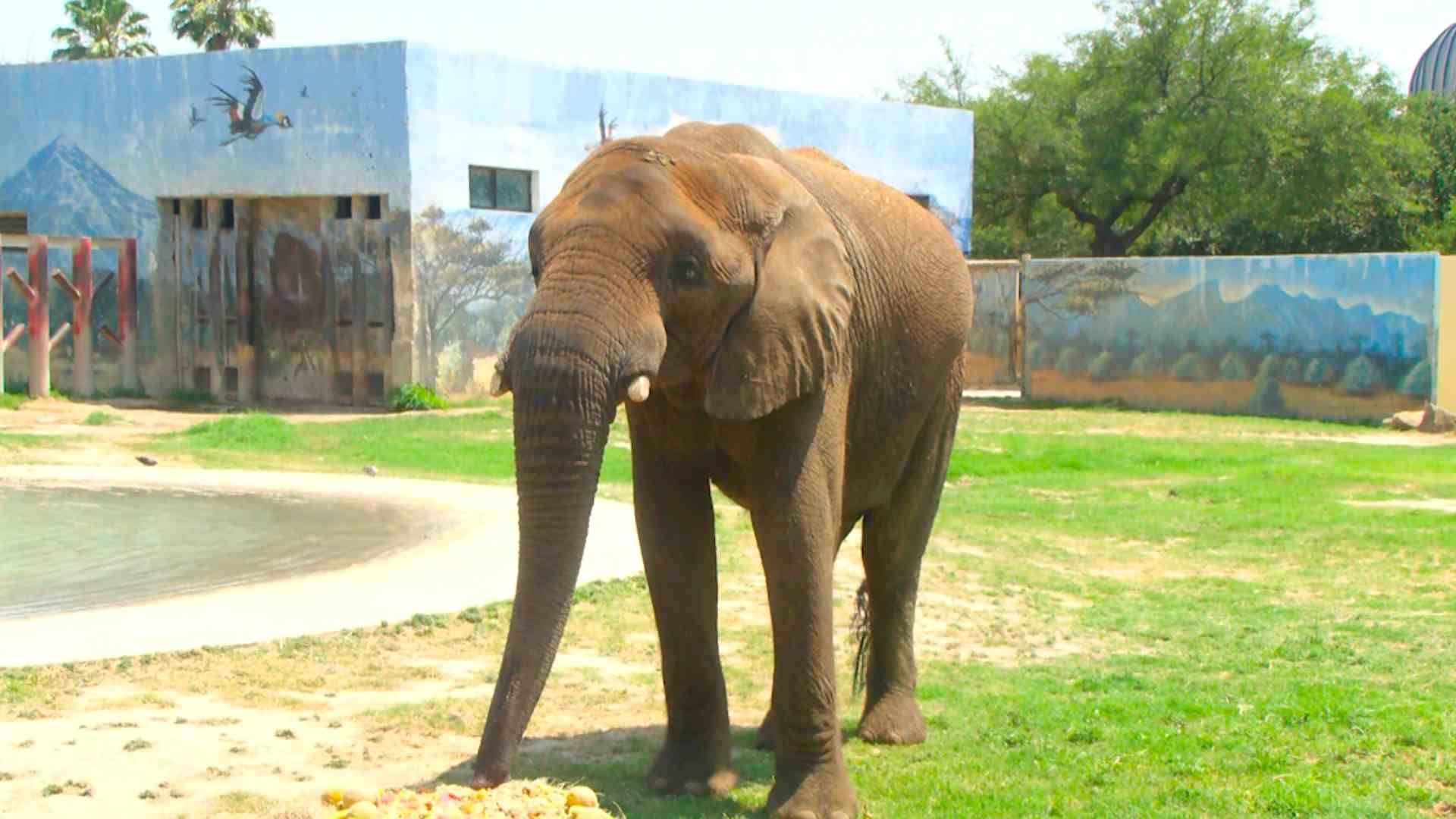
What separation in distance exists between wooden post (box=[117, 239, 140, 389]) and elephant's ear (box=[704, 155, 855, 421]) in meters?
20.2

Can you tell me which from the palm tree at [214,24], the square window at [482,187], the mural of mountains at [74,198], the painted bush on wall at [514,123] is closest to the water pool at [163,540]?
the painted bush on wall at [514,123]

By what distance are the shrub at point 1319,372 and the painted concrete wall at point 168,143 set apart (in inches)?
463

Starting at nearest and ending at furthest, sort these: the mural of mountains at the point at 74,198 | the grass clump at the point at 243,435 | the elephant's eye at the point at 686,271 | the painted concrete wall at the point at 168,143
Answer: the elephant's eye at the point at 686,271 → the grass clump at the point at 243,435 → the painted concrete wall at the point at 168,143 → the mural of mountains at the point at 74,198

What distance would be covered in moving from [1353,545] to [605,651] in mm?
6179

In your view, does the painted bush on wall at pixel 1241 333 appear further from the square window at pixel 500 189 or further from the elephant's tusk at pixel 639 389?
the elephant's tusk at pixel 639 389

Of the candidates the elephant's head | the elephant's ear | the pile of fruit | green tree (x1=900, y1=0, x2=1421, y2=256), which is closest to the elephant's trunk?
the elephant's head

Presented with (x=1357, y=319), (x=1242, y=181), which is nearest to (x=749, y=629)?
(x=1357, y=319)

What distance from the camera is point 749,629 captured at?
30.5ft

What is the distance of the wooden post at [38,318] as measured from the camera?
2241cm

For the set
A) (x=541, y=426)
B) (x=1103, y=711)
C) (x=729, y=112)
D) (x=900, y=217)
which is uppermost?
(x=729, y=112)

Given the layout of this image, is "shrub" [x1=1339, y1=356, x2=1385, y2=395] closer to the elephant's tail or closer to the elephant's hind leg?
the elephant's tail

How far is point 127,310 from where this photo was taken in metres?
24.5

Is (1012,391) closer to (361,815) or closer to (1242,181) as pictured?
(1242,181)

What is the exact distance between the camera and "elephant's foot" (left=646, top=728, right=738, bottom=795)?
6.19m
